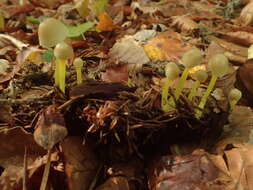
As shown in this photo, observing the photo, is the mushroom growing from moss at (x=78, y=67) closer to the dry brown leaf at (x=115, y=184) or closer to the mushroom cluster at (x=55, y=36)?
the mushroom cluster at (x=55, y=36)

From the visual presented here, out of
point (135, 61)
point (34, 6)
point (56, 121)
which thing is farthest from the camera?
point (34, 6)

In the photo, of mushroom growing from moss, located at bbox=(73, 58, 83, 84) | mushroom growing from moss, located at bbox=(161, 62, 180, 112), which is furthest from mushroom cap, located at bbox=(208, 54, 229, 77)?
mushroom growing from moss, located at bbox=(73, 58, 83, 84)

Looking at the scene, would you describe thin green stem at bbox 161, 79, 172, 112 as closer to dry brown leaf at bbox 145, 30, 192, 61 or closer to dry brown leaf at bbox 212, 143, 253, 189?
dry brown leaf at bbox 212, 143, 253, 189

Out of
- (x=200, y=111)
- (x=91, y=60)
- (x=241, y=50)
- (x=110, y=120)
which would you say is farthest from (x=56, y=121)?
(x=241, y=50)

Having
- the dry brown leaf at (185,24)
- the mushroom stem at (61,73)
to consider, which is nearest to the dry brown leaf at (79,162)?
the mushroom stem at (61,73)

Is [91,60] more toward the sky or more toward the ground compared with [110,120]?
more toward the sky

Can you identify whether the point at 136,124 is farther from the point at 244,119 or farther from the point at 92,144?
the point at 244,119
